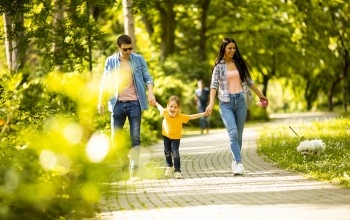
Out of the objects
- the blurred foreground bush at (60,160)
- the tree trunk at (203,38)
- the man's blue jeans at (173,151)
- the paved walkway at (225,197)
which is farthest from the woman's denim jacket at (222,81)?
the tree trunk at (203,38)

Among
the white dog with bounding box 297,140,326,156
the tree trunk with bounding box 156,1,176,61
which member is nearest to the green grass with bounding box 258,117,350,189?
the white dog with bounding box 297,140,326,156

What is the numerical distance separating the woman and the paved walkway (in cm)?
73

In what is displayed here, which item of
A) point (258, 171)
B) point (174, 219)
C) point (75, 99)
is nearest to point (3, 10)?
point (258, 171)

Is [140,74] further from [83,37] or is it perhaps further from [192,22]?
[192,22]

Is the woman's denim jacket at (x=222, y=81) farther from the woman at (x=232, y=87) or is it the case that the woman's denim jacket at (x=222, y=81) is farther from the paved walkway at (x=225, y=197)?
the paved walkway at (x=225, y=197)

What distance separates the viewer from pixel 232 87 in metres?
9.73

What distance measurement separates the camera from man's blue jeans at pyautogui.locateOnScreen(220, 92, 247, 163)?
377 inches

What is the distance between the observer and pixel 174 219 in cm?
582

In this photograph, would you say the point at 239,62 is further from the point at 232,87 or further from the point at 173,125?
the point at 173,125

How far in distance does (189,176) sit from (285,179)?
1.61 metres

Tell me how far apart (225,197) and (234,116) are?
276 centimetres

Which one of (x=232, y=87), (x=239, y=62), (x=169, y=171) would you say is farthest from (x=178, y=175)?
(x=239, y=62)

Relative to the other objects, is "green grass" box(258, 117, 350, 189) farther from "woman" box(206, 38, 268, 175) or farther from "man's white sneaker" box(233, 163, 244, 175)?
"woman" box(206, 38, 268, 175)

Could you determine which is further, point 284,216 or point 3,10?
point 3,10
